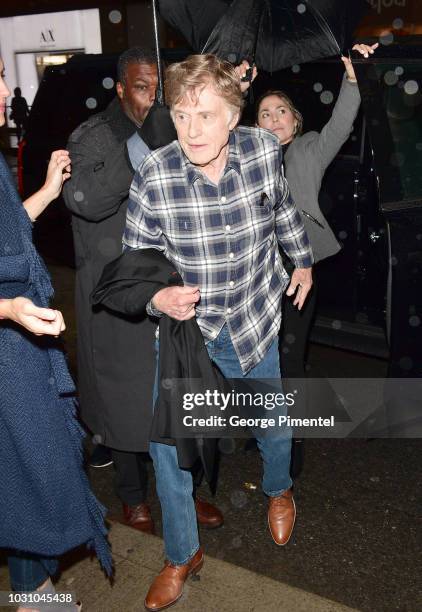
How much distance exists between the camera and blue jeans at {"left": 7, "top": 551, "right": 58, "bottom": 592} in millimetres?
2463

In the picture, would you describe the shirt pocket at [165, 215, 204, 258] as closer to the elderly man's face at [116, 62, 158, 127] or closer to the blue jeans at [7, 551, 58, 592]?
the elderly man's face at [116, 62, 158, 127]

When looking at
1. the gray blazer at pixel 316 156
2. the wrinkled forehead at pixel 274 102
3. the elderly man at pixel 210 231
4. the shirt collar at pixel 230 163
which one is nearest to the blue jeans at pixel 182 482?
the elderly man at pixel 210 231

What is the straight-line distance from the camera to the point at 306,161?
3.24m

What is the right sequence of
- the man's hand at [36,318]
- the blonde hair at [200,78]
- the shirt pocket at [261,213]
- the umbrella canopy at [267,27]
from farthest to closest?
the umbrella canopy at [267,27], the shirt pocket at [261,213], the blonde hair at [200,78], the man's hand at [36,318]

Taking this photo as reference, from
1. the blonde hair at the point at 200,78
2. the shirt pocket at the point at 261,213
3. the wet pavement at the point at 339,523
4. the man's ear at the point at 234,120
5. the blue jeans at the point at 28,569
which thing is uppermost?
the blonde hair at the point at 200,78

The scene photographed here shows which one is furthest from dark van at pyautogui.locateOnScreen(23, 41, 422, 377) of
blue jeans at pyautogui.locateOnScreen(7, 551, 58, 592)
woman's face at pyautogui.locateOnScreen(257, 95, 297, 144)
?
blue jeans at pyautogui.locateOnScreen(7, 551, 58, 592)

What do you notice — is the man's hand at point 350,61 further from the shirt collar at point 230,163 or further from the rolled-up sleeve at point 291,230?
the shirt collar at point 230,163

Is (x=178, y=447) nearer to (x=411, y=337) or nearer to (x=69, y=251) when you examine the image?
(x=411, y=337)

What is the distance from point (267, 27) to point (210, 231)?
1316mm

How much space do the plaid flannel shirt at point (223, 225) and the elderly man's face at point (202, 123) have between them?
0.07 m

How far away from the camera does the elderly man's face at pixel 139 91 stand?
283 cm

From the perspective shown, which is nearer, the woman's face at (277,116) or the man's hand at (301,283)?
the man's hand at (301,283)

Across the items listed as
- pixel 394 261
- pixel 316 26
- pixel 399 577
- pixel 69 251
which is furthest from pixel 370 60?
pixel 69 251

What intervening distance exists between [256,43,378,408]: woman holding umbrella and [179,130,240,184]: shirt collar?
0.75 m
